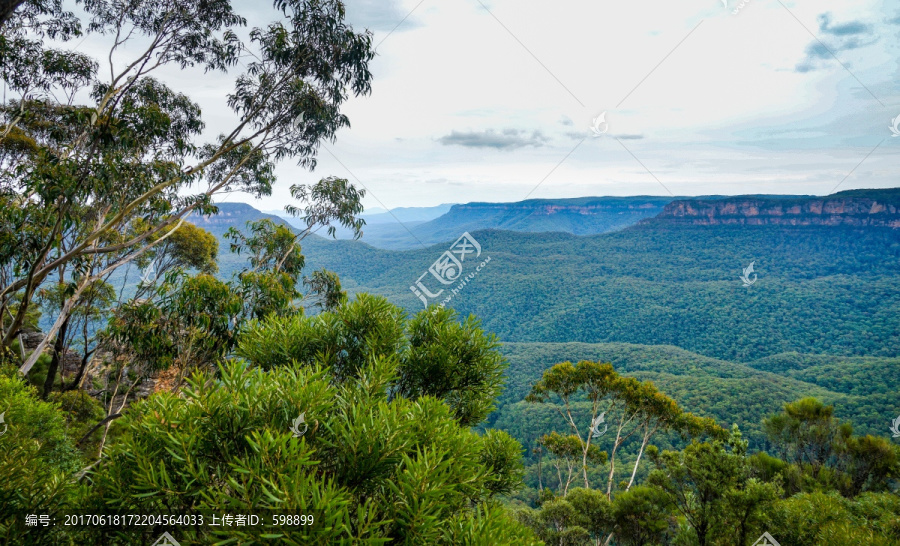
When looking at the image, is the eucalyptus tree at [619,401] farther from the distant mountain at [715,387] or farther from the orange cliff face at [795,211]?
the orange cliff face at [795,211]

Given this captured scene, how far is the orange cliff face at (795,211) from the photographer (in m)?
75.7

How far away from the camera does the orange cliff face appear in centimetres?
7569

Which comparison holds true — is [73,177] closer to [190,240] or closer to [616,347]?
[190,240]

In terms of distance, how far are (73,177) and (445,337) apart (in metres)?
5.90

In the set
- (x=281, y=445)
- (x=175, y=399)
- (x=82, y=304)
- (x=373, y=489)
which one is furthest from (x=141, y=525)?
(x=82, y=304)

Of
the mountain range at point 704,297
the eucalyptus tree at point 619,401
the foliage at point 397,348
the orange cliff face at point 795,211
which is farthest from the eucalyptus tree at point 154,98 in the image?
the orange cliff face at point 795,211

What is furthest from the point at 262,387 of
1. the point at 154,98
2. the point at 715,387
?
the point at 715,387

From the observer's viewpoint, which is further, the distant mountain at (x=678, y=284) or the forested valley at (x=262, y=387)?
the distant mountain at (x=678, y=284)

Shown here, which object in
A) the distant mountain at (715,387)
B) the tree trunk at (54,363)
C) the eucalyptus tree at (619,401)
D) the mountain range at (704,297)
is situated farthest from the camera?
the mountain range at (704,297)

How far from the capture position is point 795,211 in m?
82.9

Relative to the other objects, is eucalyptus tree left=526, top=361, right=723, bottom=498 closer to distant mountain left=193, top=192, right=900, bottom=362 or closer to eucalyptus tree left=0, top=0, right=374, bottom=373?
eucalyptus tree left=0, top=0, right=374, bottom=373

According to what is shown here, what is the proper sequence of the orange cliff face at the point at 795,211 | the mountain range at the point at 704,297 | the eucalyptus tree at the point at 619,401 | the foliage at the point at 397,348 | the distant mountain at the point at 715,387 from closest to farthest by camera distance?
the foliage at the point at 397,348 < the eucalyptus tree at the point at 619,401 < the distant mountain at the point at 715,387 < the mountain range at the point at 704,297 < the orange cliff face at the point at 795,211

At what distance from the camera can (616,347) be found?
50531mm

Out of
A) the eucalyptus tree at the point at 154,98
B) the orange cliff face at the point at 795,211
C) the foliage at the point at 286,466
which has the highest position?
the orange cliff face at the point at 795,211
